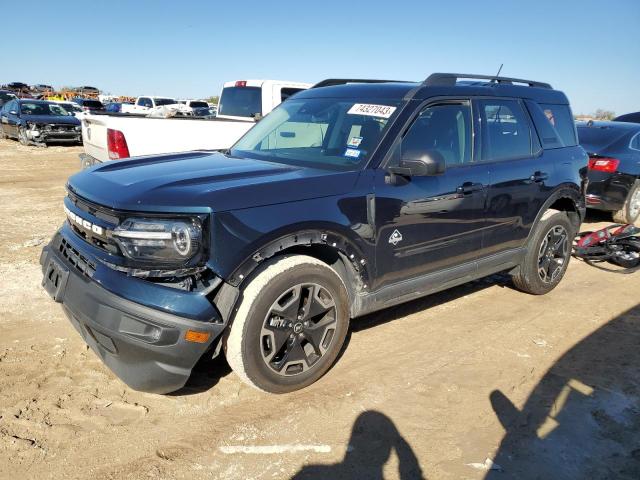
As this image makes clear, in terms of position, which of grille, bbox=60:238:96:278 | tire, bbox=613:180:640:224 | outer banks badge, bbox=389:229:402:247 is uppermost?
outer banks badge, bbox=389:229:402:247

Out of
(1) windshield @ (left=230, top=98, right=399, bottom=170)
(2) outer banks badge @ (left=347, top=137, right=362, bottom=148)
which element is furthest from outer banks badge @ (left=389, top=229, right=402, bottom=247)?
(2) outer banks badge @ (left=347, top=137, right=362, bottom=148)

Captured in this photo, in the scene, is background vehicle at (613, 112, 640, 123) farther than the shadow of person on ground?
Yes

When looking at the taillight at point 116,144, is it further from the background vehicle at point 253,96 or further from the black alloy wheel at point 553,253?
the black alloy wheel at point 553,253

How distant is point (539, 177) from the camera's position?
4.48m

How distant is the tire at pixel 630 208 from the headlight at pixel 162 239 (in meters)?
8.00

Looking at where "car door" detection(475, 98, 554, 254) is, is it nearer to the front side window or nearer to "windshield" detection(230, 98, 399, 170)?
the front side window

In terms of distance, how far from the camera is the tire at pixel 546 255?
15.5ft

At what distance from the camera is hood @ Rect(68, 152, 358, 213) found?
8.64ft

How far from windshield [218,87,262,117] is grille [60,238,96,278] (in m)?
6.65

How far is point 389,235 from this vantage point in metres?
3.34

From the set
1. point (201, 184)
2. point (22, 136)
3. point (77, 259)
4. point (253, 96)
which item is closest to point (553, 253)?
point (201, 184)

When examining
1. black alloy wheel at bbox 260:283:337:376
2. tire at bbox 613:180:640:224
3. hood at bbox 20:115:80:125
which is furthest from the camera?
hood at bbox 20:115:80:125

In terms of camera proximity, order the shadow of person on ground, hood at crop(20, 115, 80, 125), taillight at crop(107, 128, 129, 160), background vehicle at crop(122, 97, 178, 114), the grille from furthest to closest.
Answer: background vehicle at crop(122, 97, 178, 114) < hood at crop(20, 115, 80, 125) < taillight at crop(107, 128, 129, 160) < the grille < the shadow of person on ground

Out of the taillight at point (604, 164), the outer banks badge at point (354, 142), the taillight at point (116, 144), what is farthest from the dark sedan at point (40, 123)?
the outer banks badge at point (354, 142)
